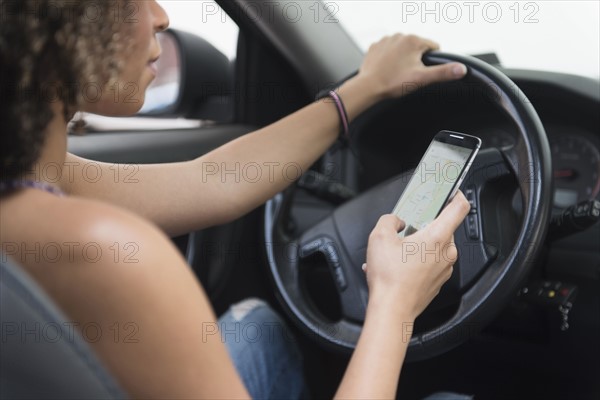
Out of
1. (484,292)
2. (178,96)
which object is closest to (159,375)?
(484,292)

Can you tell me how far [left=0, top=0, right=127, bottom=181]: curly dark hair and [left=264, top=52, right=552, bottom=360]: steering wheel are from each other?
394mm

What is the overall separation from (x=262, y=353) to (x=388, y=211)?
1.00ft

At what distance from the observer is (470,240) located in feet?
3.08

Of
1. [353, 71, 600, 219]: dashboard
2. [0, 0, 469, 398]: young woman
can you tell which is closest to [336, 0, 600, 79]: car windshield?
[353, 71, 600, 219]: dashboard

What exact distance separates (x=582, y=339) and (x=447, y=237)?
50 centimetres

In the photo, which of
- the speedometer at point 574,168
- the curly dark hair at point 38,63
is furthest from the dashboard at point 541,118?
the curly dark hair at point 38,63

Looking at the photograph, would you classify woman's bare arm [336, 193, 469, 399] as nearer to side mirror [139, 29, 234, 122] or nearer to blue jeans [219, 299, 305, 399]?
blue jeans [219, 299, 305, 399]

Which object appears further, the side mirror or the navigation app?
the side mirror

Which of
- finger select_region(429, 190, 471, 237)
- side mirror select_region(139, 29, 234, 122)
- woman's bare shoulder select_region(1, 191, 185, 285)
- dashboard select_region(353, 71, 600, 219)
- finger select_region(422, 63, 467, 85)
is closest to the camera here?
woman's bare shoulder select_region(1, 191, 185, 285)

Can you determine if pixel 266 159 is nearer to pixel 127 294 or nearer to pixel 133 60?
pixel 133 60

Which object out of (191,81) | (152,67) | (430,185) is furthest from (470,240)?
(191,81)

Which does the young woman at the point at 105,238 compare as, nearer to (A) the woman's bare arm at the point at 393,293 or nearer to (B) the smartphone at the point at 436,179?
(A) the woman's bare arm at the point at 393,293

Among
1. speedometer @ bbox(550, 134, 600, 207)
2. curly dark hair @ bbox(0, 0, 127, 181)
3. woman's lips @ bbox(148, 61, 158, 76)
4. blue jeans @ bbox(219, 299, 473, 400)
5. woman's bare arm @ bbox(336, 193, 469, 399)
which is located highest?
curly dark hair @ bbox(0, 0, 127, 181)

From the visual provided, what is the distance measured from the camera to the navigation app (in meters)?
0.85
